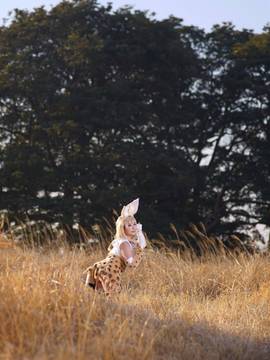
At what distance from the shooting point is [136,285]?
9648 millimetres

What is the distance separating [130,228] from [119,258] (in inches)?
11.9

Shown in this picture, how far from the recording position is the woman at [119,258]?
6980 millimetres

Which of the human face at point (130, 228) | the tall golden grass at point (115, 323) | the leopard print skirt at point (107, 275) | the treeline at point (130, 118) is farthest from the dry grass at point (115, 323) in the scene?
the treeline at point (130, 118)

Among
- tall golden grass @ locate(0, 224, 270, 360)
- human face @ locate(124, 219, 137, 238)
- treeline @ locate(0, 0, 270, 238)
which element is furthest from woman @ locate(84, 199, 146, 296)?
treeline @ locate(0, 0, 270, 238)

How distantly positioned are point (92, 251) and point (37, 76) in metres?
8.40

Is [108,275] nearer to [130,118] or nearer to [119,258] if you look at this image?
[119,258]

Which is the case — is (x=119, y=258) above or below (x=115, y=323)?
above

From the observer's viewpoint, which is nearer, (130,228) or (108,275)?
(108,275)

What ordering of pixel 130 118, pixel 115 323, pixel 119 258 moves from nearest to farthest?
pixel 115 323, pixel 119 258, pixel 130 118

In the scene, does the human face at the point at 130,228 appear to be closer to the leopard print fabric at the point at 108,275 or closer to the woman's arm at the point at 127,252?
the woman's arm at the point at 127,252

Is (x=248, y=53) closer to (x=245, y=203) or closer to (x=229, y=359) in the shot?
(x=245, y=203)

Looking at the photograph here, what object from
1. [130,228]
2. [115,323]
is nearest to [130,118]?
[130,228]

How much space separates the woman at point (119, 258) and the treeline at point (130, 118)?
393 inches

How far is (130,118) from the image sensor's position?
18.9 meters
